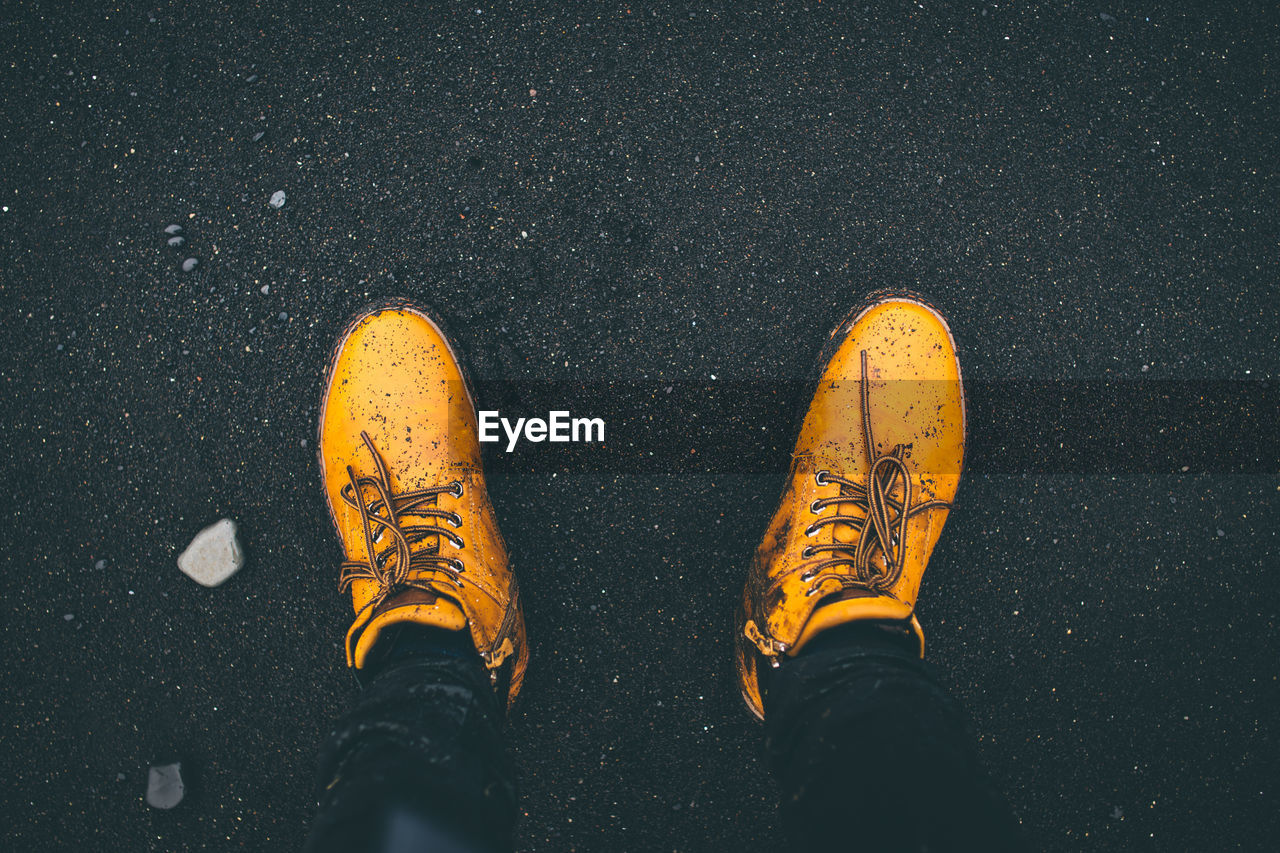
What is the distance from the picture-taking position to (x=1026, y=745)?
1.70 metres

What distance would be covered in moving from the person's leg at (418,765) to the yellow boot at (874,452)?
692 millimetres

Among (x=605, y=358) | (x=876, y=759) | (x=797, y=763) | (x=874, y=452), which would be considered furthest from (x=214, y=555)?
(x=874, y=452)

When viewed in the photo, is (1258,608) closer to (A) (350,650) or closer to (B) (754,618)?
(B) (754,618)

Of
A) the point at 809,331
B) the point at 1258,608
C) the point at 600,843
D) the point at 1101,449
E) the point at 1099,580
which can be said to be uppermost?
the point at 809,331

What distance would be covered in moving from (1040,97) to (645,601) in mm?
1830

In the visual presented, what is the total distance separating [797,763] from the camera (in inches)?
44.5

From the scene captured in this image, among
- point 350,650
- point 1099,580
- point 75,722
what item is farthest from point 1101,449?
point 75,722

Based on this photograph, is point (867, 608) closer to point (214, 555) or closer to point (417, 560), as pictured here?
point (417, 560)

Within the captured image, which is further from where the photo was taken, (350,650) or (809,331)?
(809,331)

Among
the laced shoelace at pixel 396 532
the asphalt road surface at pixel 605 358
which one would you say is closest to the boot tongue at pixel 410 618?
the laced shoelace at pixel 396 532

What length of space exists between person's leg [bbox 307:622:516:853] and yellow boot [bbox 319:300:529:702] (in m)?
0.27

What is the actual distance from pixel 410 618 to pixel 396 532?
0.86 feet

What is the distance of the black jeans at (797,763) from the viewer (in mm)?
951

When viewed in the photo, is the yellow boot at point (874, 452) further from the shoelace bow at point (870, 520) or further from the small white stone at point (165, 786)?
the small white stone at point (165, 786)
